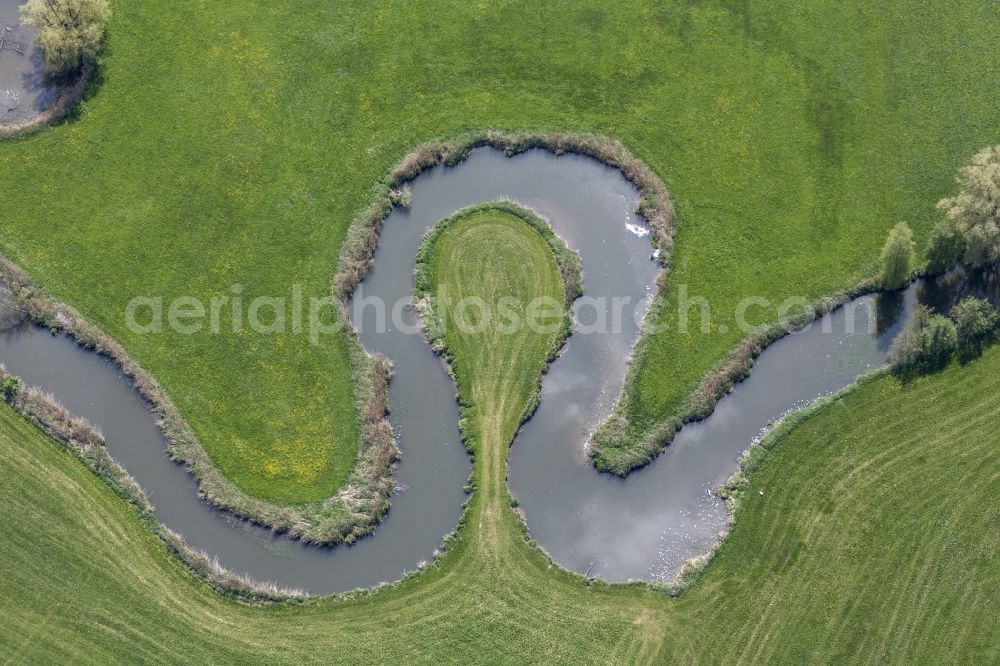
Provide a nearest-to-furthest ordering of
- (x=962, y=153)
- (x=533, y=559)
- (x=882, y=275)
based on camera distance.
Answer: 1. (x=533, y=559)
2. (x=882, y=275)
3. (x=962, y=153)

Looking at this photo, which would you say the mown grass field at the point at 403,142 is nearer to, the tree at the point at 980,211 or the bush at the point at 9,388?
the tree at the point at 980,211

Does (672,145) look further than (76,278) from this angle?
Yes

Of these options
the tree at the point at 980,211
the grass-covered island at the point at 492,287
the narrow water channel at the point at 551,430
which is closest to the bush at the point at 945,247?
the grass-covered island at the point at 492,287

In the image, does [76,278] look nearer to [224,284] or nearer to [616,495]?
[224,284]

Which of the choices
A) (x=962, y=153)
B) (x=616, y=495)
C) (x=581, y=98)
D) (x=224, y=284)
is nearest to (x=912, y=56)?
(x=962, y=153)

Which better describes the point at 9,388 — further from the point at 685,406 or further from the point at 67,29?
the point at 685,406

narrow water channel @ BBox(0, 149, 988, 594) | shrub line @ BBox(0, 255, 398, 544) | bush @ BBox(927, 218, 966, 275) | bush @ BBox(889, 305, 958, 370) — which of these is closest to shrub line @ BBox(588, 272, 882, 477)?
narrow water channel @ BBox(0, 149, 988, 594)
